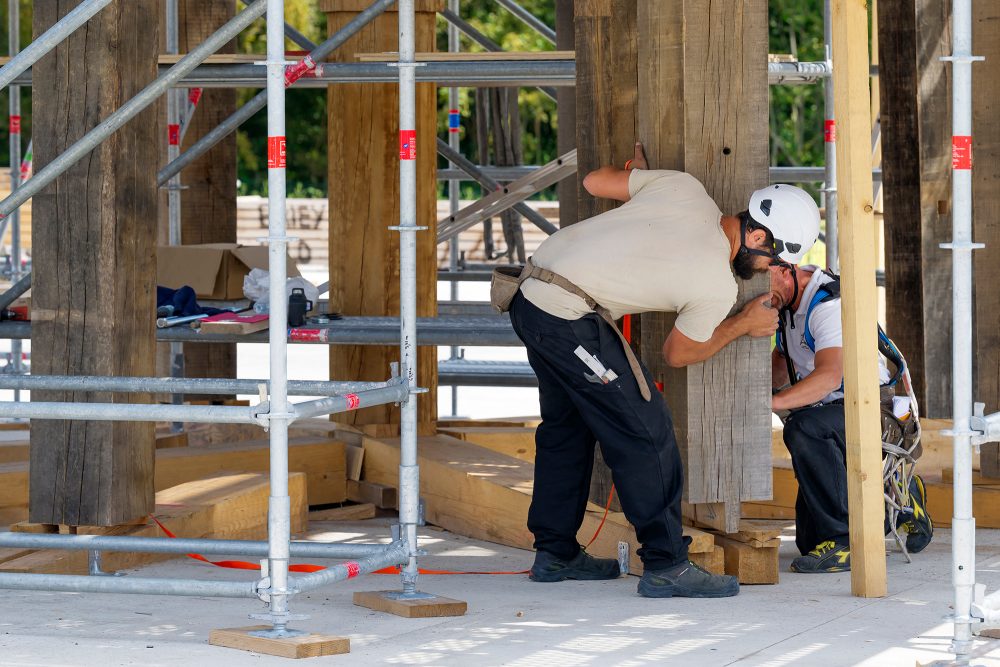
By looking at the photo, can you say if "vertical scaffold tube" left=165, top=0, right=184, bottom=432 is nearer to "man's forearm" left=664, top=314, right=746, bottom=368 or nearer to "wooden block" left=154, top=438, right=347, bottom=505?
"wooden block" left=154, top=438, right=347, bottom=505

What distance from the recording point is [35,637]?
4645 millimetres

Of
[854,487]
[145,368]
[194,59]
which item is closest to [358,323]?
[145,368]

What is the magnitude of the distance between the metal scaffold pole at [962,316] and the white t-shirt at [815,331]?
144cm

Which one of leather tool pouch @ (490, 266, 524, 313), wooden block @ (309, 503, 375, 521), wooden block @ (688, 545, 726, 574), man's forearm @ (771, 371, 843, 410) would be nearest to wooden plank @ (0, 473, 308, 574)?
wooden block @ (309, 503, 375, 521)

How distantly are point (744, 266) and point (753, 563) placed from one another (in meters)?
1.07

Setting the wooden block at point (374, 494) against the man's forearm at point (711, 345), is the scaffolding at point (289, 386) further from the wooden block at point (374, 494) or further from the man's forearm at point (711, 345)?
the man's forearm at point (711, 345)

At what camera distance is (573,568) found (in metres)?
5.73

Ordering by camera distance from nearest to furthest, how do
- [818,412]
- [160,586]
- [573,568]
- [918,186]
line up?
[160,586]
[573,568]
[818,412]
[918,186]

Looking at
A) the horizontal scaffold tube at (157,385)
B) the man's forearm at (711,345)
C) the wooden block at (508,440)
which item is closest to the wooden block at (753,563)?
the man's forearm at (711,345)

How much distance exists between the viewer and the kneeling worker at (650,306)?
5.20m

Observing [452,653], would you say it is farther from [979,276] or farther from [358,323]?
[979,276]

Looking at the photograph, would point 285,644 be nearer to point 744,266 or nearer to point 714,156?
point 744,266

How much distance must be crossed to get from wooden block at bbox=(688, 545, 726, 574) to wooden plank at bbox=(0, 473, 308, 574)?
1.81 metres

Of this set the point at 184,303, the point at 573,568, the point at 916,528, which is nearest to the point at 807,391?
the point at 916,528
